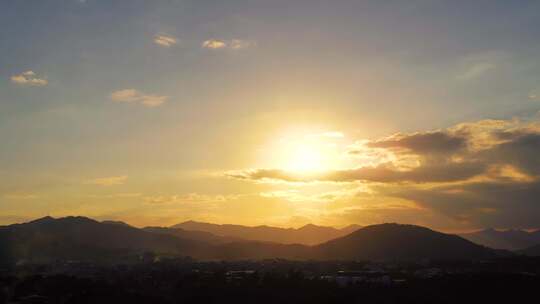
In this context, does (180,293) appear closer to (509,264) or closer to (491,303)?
(491,303)

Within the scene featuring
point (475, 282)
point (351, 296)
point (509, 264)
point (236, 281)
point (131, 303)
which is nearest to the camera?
point (131, 303)

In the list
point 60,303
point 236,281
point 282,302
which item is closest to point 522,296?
point 282,302

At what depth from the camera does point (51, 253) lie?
19275cm

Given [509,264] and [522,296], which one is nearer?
[522,296]

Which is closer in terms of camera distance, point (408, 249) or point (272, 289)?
point (272, 289)

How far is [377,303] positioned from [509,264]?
67.2m

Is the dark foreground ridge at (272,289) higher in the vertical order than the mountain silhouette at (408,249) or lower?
lower

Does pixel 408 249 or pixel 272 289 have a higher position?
pixel 408 249

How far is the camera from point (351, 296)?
86.7 metres

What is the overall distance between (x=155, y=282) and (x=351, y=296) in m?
40.0

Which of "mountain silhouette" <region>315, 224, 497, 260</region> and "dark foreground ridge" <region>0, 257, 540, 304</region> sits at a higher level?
"mountain silhouette" <region>315, 224, 497, 260</region>

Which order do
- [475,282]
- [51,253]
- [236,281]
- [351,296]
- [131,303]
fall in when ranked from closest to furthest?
[131,303] → [351,296] → [475,282] → [236,281] → [51,253]

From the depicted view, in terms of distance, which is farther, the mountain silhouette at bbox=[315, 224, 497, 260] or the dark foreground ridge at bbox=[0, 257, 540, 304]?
the mountain silhouette at bbox=[315, 224, 497, 260]

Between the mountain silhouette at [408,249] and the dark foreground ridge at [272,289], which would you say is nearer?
the dark foreground ridge at [272,289]
